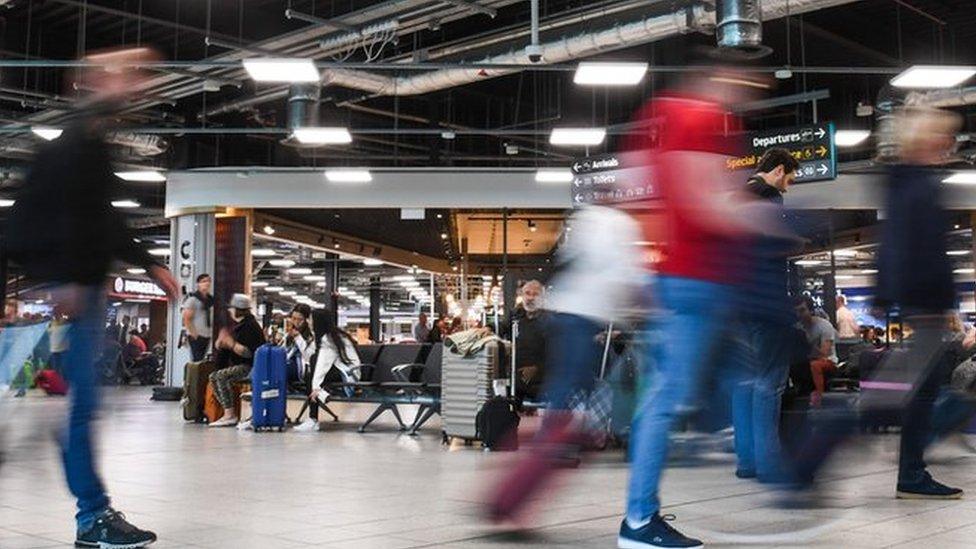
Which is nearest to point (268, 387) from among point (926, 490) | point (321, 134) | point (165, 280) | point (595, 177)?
point (321, 134)

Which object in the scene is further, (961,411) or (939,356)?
(961,411)

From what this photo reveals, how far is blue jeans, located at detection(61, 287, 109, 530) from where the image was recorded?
3250 millimetres

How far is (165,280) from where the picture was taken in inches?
145

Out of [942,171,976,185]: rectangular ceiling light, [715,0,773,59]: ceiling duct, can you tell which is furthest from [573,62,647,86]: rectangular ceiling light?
[942,171,976,185]: rectangular ceiling light

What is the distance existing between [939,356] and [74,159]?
328 centimetres

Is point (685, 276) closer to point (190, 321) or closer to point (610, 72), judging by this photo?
point (610, 72)

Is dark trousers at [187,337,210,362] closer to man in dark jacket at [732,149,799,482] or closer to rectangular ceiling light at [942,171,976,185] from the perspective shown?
man in dark jacket at [732,149,799,482]

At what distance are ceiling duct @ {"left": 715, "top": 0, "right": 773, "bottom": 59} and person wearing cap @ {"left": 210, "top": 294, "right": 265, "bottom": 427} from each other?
5377 millimetres

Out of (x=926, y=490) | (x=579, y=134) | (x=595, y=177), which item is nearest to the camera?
(x=926, y=490)

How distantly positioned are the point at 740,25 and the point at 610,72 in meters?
1.31

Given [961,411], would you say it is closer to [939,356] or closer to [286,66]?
[939,356]

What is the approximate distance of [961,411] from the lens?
439 centimetres

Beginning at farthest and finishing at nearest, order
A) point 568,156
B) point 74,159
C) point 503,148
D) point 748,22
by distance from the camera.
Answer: point 503,148 → point 568,156 → point 748,22 → point 74,159

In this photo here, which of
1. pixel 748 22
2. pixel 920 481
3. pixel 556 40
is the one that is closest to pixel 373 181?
pixel 556 40
